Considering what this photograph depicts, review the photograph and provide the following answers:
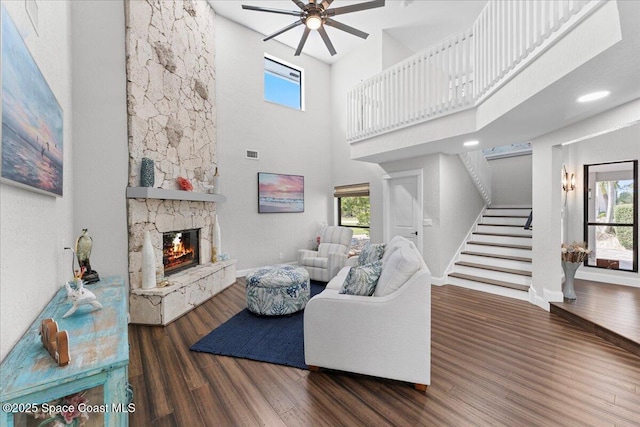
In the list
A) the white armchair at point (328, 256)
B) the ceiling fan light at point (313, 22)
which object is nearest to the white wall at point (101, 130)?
the ceiling fan light at point (313, 22)

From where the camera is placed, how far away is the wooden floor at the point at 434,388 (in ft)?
5.92

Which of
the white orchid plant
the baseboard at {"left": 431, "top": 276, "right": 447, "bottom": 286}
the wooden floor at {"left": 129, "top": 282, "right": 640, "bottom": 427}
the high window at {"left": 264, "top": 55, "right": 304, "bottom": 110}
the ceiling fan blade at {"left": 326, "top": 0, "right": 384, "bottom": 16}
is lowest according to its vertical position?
the wooden floor at {"left": 129, "top": 282, "right": 640, "bottom": 427}

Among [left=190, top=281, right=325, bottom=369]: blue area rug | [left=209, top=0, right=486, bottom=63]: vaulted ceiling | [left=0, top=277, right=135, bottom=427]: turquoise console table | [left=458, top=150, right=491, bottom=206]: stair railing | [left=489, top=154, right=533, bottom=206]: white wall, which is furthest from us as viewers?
[left=489, top=154, right=533, bottom=206]: white wall

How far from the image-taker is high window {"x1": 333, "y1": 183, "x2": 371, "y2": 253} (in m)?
6.82

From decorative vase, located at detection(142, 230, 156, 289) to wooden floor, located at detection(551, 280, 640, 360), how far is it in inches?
196

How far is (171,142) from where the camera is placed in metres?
3.97

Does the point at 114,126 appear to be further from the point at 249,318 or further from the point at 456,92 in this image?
the point at 456,92

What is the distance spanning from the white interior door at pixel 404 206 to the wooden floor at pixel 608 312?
2234 mm

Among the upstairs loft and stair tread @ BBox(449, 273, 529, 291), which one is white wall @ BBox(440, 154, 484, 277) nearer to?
stair tread @ BBox(449, 273, 529, 291)

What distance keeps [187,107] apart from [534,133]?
498 cm

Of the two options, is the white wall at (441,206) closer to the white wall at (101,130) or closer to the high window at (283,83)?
the high window at (283,83)

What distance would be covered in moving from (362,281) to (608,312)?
10.8 feet

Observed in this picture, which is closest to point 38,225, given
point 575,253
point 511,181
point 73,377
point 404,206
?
point 73,377

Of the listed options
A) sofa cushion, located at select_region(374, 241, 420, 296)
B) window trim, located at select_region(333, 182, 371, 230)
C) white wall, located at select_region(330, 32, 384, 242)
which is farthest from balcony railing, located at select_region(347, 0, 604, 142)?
sofa cushion, located at select_region(374, 241, 420, 296)
